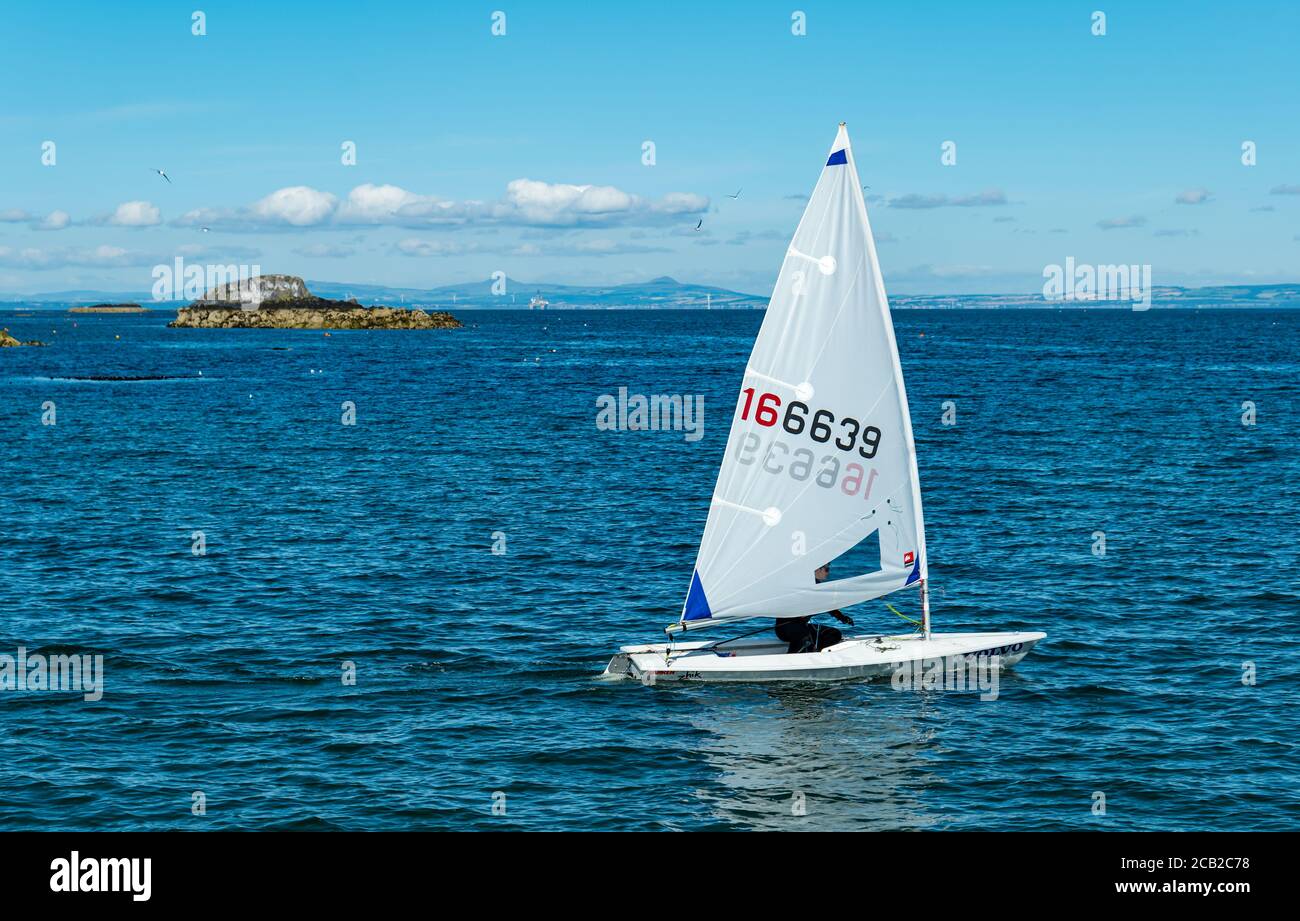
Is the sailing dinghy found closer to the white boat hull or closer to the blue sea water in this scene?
the white boat hull

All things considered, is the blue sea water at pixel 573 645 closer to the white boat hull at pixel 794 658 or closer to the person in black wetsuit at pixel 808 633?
the white boat hull at pixel 794 658

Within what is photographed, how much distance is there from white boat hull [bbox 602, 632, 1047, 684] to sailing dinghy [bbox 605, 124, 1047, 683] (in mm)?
39

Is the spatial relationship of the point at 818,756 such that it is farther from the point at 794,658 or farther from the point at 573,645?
the point at 573,645

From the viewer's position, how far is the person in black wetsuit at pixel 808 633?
3438 centimetres

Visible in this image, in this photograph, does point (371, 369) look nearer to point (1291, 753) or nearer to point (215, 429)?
point (215, 429)

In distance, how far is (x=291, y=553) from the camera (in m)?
51.3

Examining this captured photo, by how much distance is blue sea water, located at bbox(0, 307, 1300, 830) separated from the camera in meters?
27.1

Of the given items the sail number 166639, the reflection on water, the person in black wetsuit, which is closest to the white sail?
the sail number 166639

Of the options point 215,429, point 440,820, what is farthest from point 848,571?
point 215,429

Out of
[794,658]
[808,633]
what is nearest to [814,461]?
[808,633]

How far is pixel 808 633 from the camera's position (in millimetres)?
34656

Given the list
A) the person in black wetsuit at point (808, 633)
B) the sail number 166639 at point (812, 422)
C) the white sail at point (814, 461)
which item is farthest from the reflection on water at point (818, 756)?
the sail number 166639 at point (812, 422)
